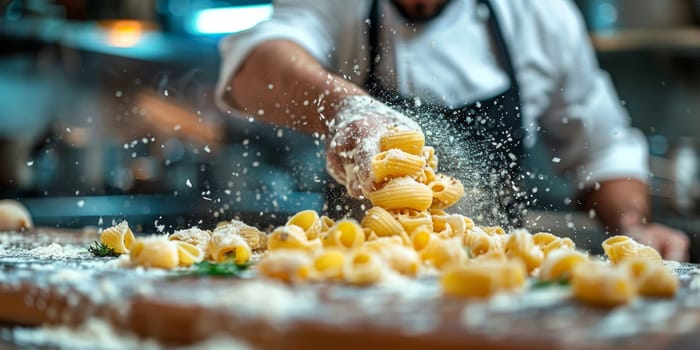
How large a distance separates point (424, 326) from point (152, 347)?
0.29 meters

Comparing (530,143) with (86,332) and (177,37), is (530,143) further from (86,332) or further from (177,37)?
(177,37)

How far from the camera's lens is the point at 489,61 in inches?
93.9

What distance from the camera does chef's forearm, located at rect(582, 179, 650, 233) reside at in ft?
7.89

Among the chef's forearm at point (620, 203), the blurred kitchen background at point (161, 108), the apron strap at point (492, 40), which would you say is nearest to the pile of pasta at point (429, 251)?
the apron strap at point (492, 40)

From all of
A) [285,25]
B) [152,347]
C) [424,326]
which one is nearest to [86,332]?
[152,347]

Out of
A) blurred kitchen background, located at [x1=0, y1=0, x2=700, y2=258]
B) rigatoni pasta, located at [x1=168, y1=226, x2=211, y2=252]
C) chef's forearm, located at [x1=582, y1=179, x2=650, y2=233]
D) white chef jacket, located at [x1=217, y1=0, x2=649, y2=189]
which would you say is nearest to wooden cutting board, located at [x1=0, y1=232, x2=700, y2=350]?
rigatoni pasta, located at [x1=168, y1=226, x2=211, y2=252]

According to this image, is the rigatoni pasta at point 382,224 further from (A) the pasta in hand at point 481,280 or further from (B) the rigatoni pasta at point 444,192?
(A) the pasta in hand at point 481,280

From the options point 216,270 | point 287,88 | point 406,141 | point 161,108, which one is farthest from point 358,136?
point 161,108

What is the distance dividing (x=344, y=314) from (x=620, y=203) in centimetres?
196

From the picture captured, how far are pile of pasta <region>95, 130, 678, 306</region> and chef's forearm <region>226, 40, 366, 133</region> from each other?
392mm

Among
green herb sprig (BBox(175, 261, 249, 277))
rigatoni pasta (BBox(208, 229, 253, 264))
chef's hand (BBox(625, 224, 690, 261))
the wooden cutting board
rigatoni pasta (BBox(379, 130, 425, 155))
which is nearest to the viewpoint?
the wooden cutting board

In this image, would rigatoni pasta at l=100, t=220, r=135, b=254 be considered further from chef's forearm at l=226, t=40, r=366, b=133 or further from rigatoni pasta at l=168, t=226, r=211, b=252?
chef's forearm at l=226, t=40, r=366, b=133

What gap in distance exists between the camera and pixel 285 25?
88.3 inches

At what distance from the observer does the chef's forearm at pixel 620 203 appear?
2.41m
